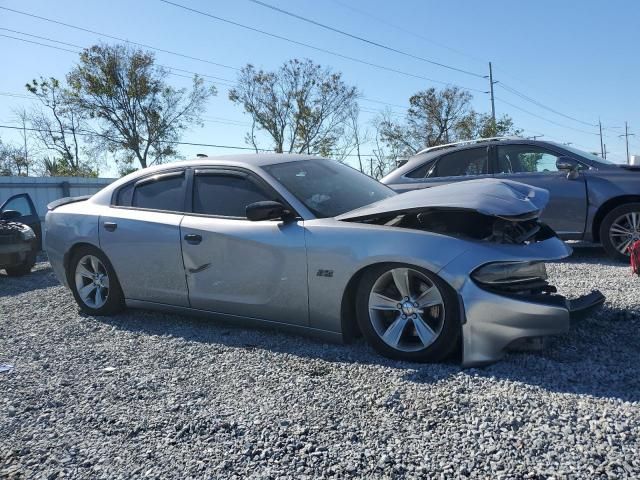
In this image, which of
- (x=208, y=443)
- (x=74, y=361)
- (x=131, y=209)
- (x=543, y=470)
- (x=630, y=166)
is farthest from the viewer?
(x=630, y=166)

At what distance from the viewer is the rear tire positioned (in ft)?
31.7

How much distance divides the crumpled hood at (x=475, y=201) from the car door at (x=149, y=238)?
1567 millimetres

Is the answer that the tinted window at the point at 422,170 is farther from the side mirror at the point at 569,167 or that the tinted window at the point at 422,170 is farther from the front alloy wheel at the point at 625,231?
the front alloy wheel at the point at 625,231

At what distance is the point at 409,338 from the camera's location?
3.78 meters

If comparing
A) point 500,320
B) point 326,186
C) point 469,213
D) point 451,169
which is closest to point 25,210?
point 451,169

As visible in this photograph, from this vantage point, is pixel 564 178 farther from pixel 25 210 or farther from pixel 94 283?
pixel 25 210

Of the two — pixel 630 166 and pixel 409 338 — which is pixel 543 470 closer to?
pixel 409 338

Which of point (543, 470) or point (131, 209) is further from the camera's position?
point (131, 209)

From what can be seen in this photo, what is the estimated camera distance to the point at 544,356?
360cm

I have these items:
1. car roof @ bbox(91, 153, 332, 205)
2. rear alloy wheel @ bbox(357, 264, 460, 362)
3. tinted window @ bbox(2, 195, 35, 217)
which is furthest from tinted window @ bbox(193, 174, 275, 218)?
tinted window @ bbox(2, 195, 35, 217)

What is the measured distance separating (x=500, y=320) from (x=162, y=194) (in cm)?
318

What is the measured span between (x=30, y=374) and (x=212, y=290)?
142 centimetres

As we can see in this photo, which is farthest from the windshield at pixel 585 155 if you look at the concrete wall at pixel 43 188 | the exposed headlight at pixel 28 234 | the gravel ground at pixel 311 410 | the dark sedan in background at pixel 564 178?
the concrete wall at pixel 43 188

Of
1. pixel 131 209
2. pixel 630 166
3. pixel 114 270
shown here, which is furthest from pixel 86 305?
pixel 630 166
